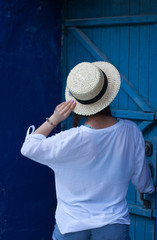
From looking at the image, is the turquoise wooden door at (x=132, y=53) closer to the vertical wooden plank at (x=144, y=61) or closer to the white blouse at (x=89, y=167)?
the vertical wooden plank at (x=144, y=61)

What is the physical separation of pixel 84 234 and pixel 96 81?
94 centimetres

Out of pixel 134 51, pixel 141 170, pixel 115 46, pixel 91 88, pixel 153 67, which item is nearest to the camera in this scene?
pixel 91 88

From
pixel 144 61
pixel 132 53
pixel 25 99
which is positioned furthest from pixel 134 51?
pixel 25 99

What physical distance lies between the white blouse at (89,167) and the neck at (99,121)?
0.04 meters

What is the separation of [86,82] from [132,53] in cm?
135

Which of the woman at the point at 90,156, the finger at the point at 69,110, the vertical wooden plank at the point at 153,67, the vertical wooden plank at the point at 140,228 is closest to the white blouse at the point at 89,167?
the woman at the point at 90,156

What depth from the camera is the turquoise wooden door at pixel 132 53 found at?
140 inches

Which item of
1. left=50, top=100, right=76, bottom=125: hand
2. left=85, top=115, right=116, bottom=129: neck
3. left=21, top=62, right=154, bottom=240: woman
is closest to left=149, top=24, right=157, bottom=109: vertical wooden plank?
left=21, top=62, right=154, bottom=240: woman

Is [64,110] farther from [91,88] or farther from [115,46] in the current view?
[115,46]

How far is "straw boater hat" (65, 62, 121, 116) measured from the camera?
243 cm

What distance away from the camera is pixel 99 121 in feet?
8.21

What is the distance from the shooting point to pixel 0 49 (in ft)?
12.0

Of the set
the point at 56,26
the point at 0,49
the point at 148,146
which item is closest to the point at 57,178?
the point at 148,146

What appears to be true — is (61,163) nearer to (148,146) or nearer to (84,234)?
(84,234)
